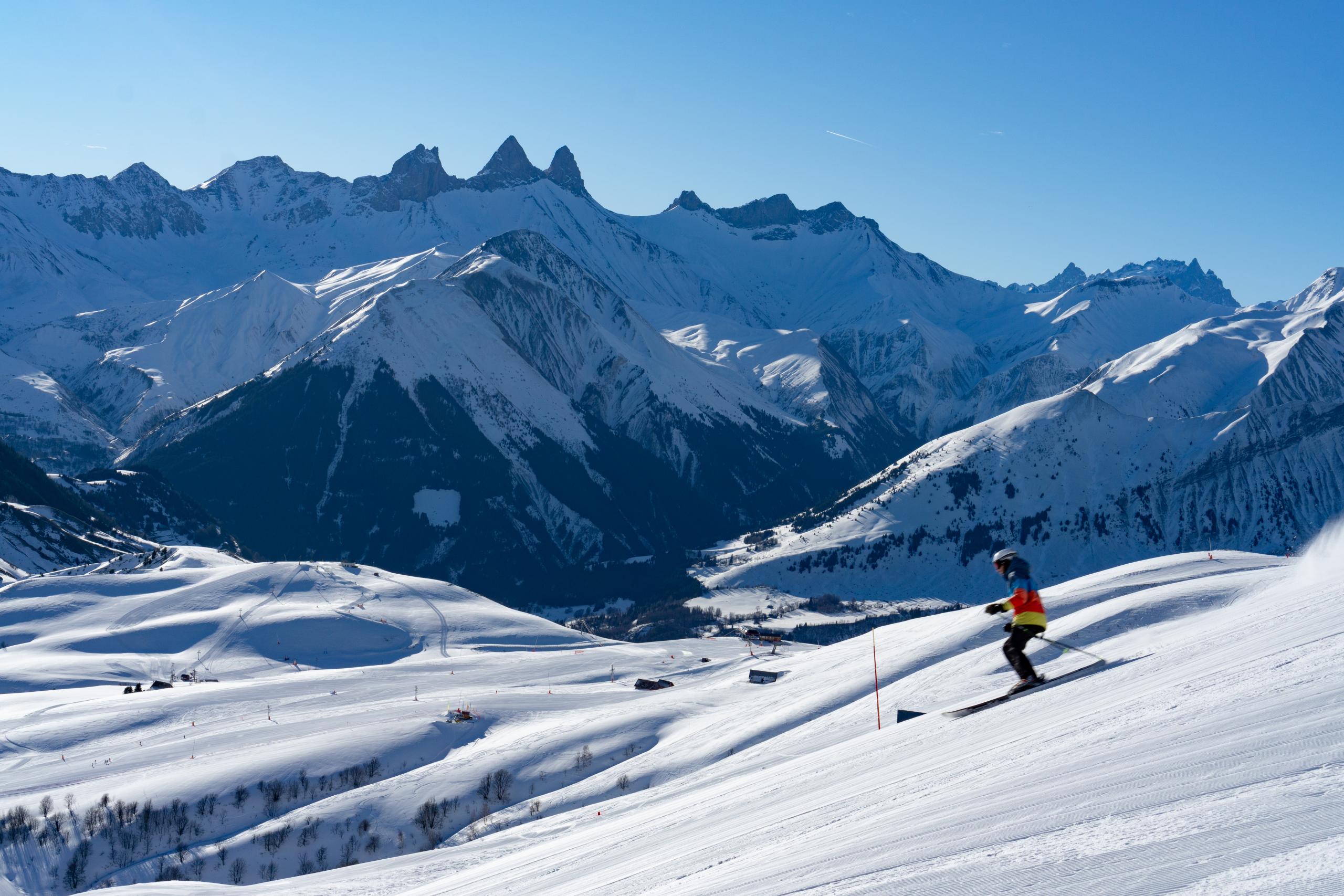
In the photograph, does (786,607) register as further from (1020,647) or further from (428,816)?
(1020,647)

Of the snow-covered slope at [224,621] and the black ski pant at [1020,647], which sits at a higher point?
the snow-covered slope at [224,621]

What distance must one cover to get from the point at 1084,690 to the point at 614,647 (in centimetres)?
10174

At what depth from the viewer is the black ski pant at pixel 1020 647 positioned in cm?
2327

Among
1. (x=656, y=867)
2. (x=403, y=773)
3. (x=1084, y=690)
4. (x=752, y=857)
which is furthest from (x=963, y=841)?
(x=403, y=773)

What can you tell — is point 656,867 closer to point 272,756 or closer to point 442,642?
point 272,756

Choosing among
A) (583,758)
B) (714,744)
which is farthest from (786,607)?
(714,744)

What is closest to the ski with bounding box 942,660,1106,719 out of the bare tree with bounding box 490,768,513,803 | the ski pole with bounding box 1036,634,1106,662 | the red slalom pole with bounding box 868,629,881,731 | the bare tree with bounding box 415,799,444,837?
the ski pole with bounding box 1036,634,1106,662

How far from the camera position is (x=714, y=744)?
177ft

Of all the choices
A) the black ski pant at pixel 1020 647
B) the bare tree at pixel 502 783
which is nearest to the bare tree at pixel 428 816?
the bare tree at pixel 502 783

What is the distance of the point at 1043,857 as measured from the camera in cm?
1112

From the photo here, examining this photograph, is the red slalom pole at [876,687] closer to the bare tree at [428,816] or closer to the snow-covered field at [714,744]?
the snow-covered field at [714,744]

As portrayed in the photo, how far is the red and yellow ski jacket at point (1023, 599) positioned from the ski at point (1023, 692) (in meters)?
1.11

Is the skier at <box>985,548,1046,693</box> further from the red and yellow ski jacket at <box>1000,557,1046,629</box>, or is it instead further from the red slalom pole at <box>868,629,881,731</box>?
the red slalom pole at <box>868,629,881,731</box>

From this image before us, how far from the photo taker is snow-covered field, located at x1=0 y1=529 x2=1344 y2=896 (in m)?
11.7
